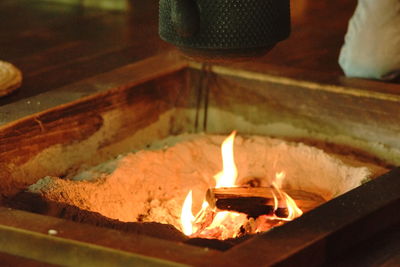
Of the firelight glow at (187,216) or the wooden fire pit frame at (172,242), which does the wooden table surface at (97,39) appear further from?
the firelight glow at (187,216)

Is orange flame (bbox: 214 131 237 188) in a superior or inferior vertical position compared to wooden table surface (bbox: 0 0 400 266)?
inferior

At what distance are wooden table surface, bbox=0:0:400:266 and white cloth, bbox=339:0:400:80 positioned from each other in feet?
0.39

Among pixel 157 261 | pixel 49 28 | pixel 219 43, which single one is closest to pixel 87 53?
pixel 49 28

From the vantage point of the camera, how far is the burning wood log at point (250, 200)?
2.30m

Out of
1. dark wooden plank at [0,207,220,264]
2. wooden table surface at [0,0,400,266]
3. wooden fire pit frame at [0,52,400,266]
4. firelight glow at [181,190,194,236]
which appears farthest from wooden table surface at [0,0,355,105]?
dark wooden plank at [0,207,220,264]

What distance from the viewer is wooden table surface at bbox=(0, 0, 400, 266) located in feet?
9.79

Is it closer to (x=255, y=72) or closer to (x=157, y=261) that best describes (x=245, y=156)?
(x=255, y=72)

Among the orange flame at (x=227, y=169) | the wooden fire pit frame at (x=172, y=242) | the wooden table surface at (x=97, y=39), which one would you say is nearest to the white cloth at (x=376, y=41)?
the wooden table surface at (x=97, y=39)

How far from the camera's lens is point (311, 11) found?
4066mm

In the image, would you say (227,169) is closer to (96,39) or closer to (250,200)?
(250,200)

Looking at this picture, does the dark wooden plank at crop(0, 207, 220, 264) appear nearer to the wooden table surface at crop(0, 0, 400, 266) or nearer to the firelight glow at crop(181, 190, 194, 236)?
the firelight glow at crop(181, 190, 194, 236)

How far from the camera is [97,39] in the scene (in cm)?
344

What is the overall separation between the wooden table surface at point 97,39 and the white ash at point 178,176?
401 mm

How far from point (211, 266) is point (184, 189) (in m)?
0.91
